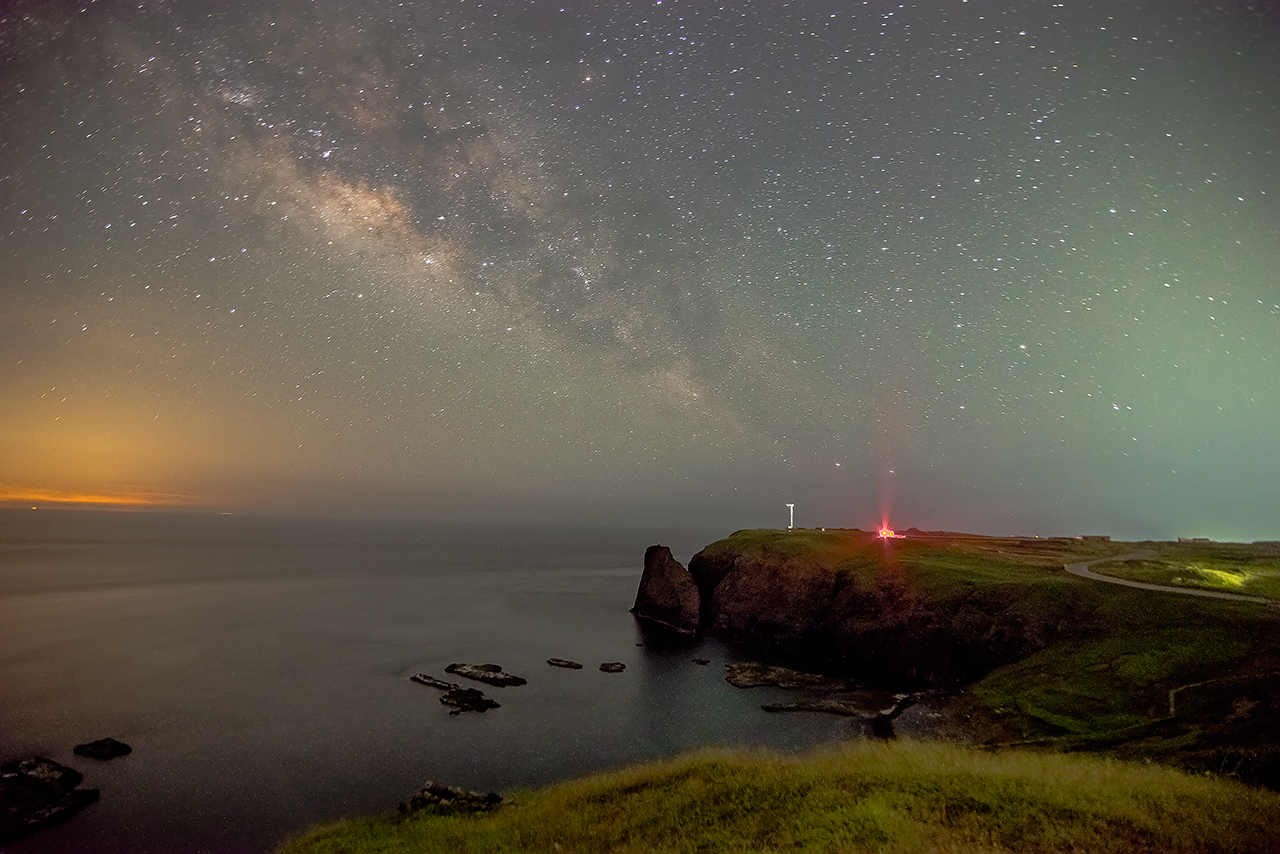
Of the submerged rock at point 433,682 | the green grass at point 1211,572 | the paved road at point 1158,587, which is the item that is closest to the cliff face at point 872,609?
the paved road at point 1158,587

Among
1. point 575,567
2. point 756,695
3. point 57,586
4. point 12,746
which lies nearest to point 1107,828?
point 756,695

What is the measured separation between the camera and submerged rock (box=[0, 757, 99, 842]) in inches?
904

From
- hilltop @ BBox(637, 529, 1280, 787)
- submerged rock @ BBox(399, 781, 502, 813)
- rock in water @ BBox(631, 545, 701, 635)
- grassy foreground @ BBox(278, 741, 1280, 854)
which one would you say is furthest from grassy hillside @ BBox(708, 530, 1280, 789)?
submerged rock @ BBox(399, 781, 502, 813)

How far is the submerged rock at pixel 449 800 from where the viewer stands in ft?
76.0

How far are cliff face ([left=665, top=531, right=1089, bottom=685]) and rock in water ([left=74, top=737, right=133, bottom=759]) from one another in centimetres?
4710

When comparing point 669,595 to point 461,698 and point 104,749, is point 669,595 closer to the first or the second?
point 461,698

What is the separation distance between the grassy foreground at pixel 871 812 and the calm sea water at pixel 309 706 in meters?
6.84

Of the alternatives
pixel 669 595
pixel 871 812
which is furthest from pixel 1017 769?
pixel 669 595

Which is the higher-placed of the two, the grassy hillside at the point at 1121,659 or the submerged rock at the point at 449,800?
the grassy hillside at the point at 1121,659

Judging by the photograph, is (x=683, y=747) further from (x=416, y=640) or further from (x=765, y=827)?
(x=416, y=640)

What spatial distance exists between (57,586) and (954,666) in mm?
132462

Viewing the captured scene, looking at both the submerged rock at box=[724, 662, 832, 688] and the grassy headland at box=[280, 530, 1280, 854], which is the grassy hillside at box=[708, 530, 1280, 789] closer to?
the grassy headland at box=[280, 530, 1280, 854]

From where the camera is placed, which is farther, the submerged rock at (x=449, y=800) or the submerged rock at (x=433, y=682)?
the submerged rock at (x=433, y=682)

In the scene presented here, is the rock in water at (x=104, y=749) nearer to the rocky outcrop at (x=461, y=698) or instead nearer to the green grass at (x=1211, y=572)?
the rocky outcrop at (x=461, y=698)
